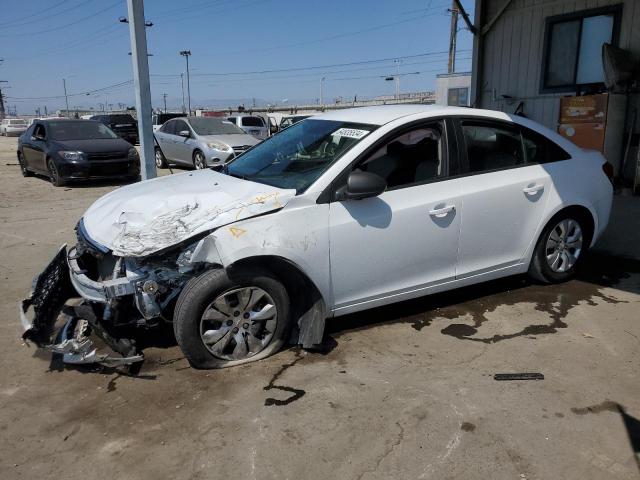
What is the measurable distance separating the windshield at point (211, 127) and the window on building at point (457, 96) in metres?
12.3

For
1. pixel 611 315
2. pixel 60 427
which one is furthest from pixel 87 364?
pixel 611 315

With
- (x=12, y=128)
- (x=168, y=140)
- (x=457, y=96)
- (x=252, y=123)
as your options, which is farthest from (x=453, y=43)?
(x=12, y=128)

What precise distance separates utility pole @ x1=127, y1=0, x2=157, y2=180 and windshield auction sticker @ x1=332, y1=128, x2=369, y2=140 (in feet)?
13.2

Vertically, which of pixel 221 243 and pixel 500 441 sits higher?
pixel 221 243

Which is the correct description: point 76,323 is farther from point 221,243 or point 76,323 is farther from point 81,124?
point 81,124

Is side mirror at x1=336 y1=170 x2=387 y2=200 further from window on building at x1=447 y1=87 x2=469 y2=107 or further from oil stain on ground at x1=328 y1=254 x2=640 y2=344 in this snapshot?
window on building at x1=447 y1=87 x2=469 y2=107

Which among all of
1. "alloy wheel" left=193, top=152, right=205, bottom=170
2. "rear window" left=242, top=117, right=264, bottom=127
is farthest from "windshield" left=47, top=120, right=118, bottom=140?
→ "rear window" left=242, top=117, right=264, bottom=127

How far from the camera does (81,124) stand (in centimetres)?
1288

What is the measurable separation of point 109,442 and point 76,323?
1065 millimetres

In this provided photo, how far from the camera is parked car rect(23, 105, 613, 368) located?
3.37m

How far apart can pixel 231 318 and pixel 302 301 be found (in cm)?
53

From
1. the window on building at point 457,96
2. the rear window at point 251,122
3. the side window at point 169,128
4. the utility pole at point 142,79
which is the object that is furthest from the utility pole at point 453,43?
the utility pole at point 142,79

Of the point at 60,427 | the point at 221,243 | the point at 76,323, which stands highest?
the point at 221,243

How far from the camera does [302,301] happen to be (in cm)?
373
